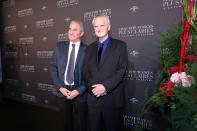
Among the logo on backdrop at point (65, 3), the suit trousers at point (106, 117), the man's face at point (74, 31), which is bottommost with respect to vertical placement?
the suit trousers at point (106, 117)

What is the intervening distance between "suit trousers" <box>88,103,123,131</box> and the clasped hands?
265 millimetres

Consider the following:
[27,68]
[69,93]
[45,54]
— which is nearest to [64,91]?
[69,93]

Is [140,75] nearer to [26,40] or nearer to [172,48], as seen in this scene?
[172,48]

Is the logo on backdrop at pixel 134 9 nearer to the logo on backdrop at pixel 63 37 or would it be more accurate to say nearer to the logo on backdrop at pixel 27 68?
the logo on backdrop at pixel 63 37

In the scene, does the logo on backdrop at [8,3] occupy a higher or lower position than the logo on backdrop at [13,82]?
higher

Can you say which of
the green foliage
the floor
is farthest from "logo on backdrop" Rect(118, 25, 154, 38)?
the floor

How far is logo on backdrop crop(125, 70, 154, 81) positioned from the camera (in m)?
2.27

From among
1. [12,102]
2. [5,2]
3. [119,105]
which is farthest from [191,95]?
[5,2]

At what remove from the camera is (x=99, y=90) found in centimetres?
157

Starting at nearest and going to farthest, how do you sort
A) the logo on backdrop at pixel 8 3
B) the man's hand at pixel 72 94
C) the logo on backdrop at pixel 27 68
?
the man's hand at pixel 72 94
the logo on backdrop at pixel 27 68
the logo on backdrop at pixel 8 3

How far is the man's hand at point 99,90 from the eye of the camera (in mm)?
1568

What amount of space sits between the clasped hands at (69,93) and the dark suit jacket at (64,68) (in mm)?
45

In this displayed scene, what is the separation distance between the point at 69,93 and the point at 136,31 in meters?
1.25

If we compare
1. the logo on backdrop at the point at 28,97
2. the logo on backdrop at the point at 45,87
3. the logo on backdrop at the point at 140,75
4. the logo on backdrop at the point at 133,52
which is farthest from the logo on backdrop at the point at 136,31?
the logo on backdrop at the point at 28,97
